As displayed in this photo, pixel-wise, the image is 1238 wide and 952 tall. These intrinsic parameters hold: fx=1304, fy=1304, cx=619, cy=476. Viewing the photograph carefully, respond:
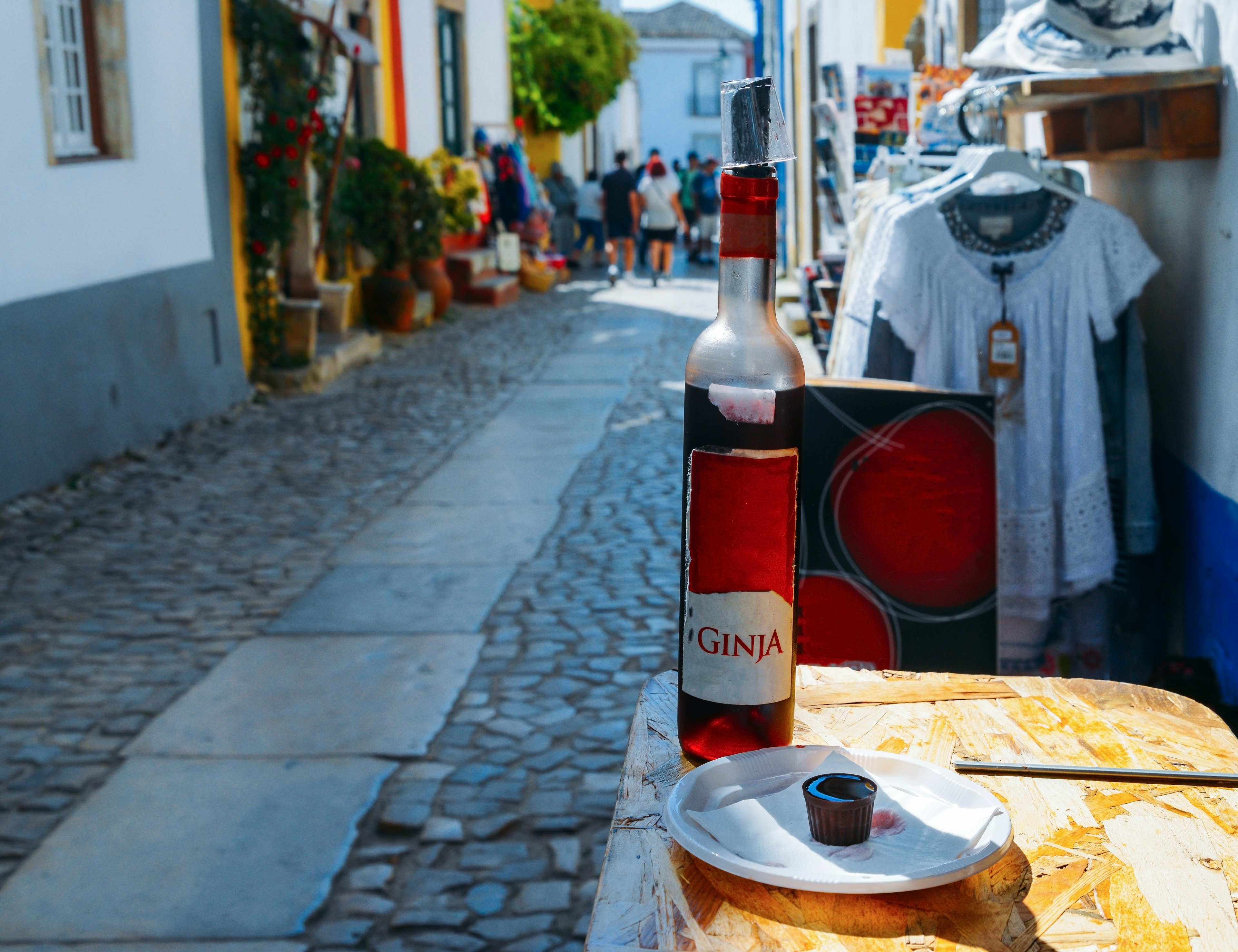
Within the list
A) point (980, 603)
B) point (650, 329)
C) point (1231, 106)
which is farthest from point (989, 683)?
point (650, 329)

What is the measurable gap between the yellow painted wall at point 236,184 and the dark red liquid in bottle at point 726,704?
8337 millimetres

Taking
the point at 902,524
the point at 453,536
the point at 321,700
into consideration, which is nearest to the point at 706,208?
the point at 453,536

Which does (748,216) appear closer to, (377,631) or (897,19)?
(377,631)

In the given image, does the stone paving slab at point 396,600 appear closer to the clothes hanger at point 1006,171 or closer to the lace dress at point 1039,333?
the lace dress at point 1039,333

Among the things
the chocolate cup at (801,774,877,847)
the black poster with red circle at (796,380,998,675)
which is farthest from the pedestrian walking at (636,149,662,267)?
the chocolate cup at (801,774,877,847)

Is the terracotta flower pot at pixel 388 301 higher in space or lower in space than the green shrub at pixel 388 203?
lower

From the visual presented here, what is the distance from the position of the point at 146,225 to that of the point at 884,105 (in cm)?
450

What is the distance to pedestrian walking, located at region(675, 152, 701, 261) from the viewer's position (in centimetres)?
2211

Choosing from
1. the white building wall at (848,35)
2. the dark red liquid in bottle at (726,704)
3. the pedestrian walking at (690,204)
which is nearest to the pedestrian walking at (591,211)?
the pedestrian walking at (690,204)

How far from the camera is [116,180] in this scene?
7.50 metres

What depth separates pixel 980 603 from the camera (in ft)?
9.14

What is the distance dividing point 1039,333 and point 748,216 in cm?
200

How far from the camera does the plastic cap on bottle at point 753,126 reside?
125 centimetres

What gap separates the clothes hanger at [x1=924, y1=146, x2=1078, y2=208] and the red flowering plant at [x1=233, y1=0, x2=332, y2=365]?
23.5ft
